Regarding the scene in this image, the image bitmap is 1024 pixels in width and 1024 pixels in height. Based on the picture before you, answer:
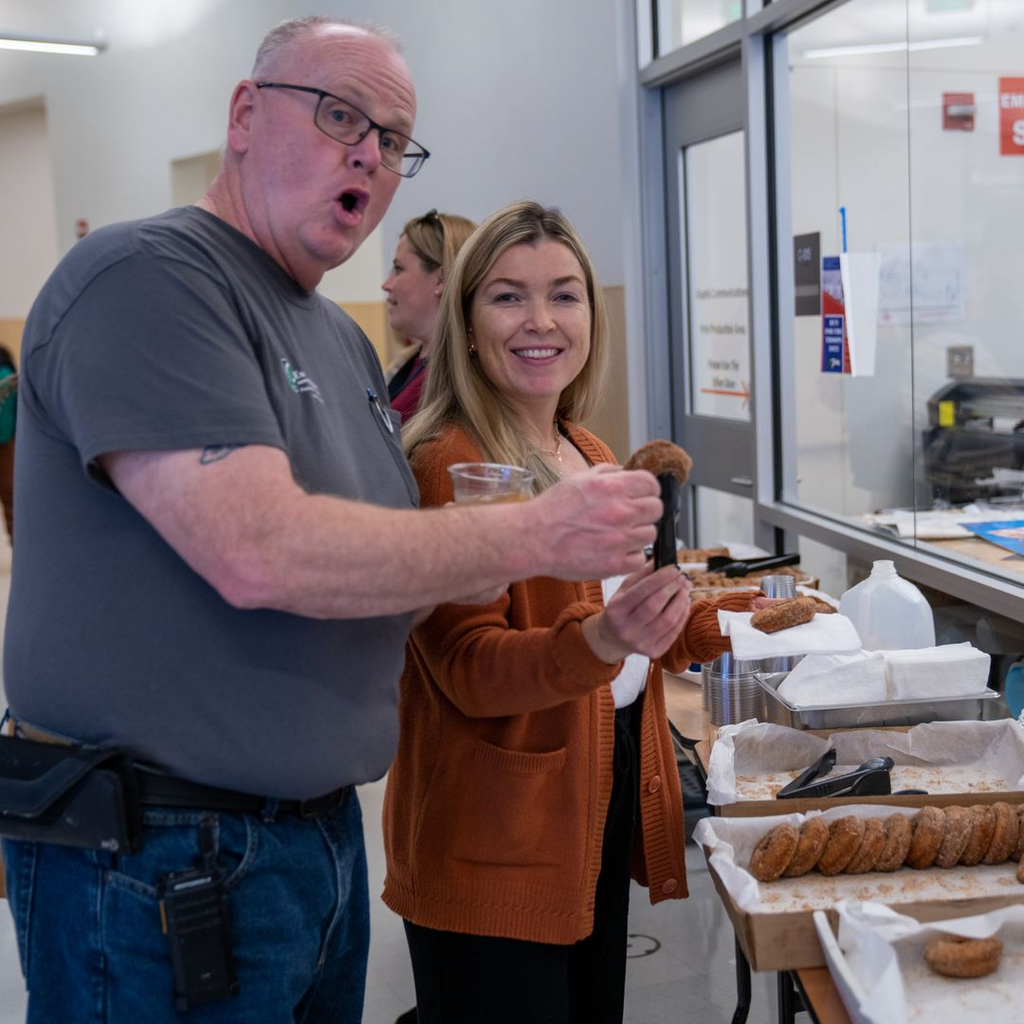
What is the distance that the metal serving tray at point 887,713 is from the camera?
79.7 inches

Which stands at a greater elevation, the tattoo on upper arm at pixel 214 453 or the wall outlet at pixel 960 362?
the tattoo on upper arm at pixel 214 453

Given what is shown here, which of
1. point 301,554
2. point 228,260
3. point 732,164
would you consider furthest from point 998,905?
point 732,164

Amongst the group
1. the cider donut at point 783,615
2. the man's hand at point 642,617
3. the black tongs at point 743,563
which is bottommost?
the black tongs at point 743,563

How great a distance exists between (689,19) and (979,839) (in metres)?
3.78

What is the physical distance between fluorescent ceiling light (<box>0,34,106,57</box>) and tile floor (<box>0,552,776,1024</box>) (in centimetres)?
693

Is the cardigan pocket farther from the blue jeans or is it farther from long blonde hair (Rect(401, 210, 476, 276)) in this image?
long blonde hair (Rect(401, 210, 476, 276))

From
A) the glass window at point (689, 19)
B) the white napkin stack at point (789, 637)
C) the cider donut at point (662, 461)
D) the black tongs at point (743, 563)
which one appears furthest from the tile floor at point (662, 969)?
the glass window at point (689, 19)

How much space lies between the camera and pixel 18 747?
125cm

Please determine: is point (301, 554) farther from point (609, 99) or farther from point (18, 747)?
point (609, 99)

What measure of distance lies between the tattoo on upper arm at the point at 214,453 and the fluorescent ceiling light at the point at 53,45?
28.1 ft

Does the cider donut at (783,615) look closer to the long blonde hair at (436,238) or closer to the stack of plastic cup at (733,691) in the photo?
the stack of plastic cup at (733,691)

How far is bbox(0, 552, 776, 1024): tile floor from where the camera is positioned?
286 cm

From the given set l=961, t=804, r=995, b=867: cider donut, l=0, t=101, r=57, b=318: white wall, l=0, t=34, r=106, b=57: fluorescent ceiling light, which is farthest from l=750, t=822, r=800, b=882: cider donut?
l=0, t=101, r=57, b=318: white wall

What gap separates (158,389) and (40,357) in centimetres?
15
